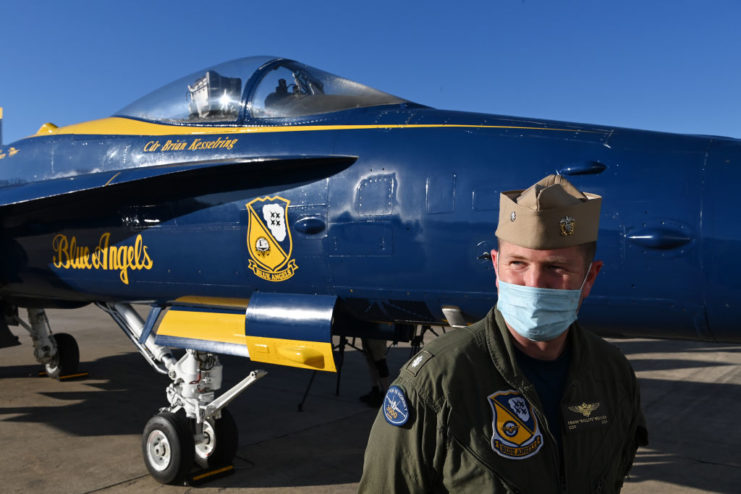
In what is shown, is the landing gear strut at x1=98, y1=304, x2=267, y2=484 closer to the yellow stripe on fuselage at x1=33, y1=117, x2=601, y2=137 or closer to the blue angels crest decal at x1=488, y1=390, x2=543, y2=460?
the yellow stripe on fuselage at x1=33, y1=117, x2=601, y2=137

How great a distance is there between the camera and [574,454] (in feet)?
6.11

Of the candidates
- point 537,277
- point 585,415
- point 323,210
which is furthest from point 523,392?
point 323,210

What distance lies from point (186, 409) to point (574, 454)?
4.68 m

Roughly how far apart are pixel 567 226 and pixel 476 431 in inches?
26.8

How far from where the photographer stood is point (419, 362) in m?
1.82

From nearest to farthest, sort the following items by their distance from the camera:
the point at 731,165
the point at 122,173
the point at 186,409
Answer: the point at 731,165, the point at 122,173, the point at 186,409

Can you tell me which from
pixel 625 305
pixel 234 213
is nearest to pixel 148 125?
pixel 234 213

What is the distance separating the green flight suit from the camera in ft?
5.70

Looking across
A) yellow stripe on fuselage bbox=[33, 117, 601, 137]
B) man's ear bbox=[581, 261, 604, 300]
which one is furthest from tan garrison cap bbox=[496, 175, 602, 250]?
yellow stripe on fuselage bbox=[33, 117, 601, 137]

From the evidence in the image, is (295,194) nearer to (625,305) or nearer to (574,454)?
(625,305)

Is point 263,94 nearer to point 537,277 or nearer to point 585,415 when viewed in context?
point 537,277

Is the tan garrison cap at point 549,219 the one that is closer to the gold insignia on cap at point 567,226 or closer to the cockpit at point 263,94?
the gold insignia on cap at point 567,226

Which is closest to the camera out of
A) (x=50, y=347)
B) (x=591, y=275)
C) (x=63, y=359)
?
(x=591, y=275)

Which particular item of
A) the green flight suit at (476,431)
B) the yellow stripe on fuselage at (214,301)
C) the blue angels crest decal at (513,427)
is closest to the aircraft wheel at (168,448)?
the yellow stripe on fuselage at (214,301)
